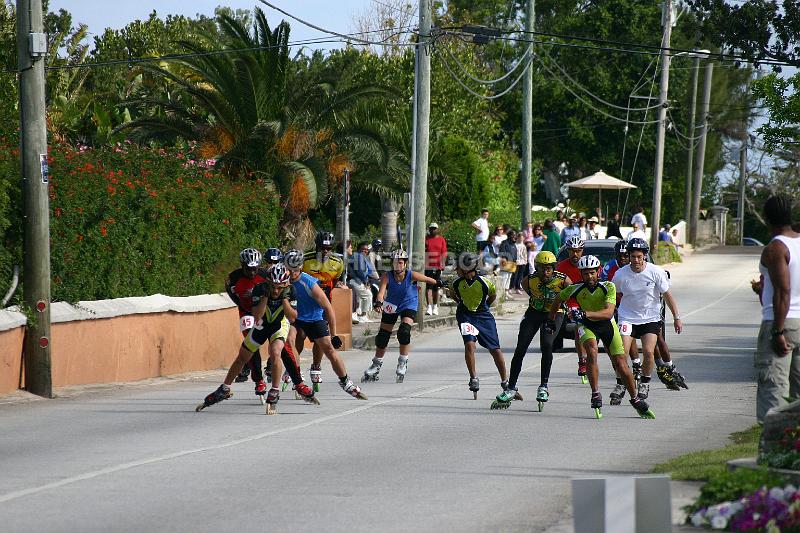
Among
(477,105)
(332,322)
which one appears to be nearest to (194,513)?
(332,322)

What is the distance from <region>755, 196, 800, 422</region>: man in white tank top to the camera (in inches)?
380

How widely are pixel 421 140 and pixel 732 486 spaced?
20.1 meters

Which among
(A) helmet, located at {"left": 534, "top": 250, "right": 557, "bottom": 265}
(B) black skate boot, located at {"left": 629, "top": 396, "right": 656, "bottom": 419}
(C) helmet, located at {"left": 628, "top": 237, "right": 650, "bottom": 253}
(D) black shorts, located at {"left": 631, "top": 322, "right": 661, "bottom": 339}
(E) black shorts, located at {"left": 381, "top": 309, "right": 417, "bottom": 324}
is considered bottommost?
(B) black skate boot, located at {"left": 629, "top": 396, "right": 656, "bottom": 419}

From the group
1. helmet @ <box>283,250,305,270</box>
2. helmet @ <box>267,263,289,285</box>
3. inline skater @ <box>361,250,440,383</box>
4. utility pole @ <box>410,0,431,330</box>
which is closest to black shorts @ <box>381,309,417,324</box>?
inline skater @ <box>361,250,440,383</box>

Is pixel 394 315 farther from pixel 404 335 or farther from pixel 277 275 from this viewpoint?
pixel 277 275

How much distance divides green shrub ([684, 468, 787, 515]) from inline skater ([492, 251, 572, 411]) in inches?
270

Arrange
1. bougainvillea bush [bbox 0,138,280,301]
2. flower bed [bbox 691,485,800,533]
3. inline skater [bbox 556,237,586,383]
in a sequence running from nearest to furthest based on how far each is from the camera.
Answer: flower bed [bbox 691,485,800,533]
inline skater [bbox 556,237,586,383]
bougainvillea bush [bbox 0,138,280,301]

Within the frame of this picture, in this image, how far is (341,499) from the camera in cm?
948

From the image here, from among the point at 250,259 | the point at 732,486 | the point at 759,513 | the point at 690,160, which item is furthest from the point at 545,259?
the point at 690,160

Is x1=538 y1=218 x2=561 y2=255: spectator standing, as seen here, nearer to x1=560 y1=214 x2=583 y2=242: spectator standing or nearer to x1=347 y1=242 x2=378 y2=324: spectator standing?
x1=560 y1=214 x2=583 y2=242: spectator standing

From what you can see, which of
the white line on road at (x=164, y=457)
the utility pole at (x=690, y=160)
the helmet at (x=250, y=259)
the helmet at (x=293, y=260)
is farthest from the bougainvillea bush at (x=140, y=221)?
the utility pole at (x=690, y=160)

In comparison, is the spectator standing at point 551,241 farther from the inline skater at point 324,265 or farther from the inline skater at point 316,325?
the inline skater at point 316,325

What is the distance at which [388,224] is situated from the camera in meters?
36.8

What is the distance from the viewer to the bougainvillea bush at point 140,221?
17.9m
